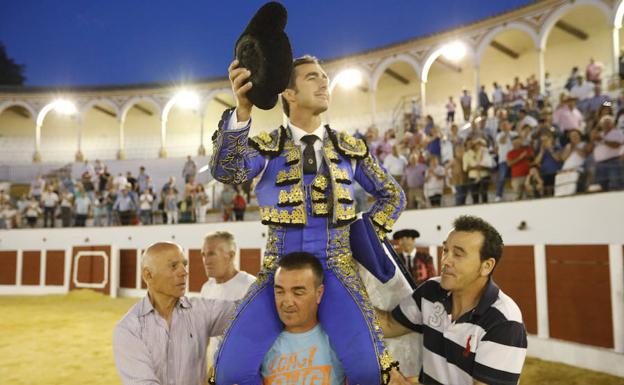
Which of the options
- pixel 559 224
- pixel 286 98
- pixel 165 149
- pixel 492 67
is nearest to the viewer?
pixel 286 98

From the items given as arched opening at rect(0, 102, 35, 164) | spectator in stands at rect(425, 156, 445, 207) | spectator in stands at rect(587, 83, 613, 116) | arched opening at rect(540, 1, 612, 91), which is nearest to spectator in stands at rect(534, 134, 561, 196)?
spectator in stands at rect(587, 83, 613, 116)

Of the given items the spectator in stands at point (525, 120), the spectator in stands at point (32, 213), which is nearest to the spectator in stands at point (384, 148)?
the spectator in stands at point (525, 120)

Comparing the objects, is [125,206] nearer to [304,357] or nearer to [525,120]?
[525,120]

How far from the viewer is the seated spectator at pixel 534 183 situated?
5.95 metres

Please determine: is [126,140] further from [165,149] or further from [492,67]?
[492,67]

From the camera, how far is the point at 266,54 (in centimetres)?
187

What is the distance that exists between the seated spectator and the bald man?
452 centimetres

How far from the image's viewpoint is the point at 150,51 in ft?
235

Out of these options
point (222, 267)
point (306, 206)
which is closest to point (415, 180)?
point (222, 267)

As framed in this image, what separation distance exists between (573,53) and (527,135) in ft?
30.8

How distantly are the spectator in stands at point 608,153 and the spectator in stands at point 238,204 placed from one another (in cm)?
701

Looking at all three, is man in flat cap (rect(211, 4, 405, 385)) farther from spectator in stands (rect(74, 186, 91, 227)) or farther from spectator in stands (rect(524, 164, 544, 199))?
spectator in stands (rect(74, 186, 91, 227))

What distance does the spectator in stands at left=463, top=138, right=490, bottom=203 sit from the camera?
679cm

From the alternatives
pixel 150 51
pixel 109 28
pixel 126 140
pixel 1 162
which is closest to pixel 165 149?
pixel 126 140
